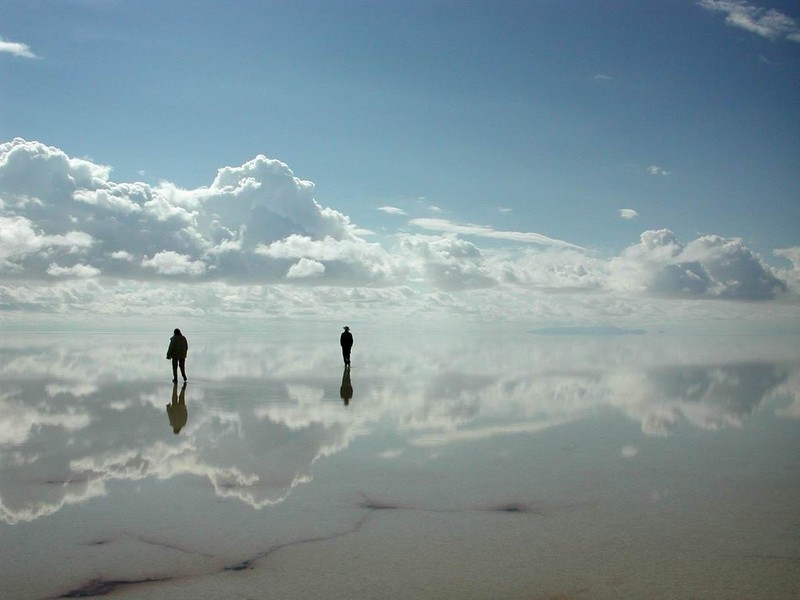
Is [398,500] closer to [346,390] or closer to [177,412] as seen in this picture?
[177,412]

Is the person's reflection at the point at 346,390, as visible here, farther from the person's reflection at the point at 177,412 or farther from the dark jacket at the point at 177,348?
the dark jacket at the point at 177,348

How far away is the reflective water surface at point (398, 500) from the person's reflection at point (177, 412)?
0.15 metres

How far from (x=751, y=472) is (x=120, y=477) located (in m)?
9.56

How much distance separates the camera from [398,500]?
854cm

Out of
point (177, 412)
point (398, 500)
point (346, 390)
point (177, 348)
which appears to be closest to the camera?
point (398, 500)

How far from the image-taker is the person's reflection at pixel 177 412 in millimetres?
14398

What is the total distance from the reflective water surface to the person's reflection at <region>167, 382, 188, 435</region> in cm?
15

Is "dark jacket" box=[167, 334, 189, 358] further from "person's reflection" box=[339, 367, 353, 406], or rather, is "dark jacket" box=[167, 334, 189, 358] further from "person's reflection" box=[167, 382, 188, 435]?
"person's reflection" box=[339, 367, 353, 406]

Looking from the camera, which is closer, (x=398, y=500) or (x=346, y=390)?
(x=398, y=500)

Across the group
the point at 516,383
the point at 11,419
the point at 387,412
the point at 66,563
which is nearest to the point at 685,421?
the point at 387,412

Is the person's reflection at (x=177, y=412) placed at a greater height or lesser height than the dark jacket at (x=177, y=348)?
lesser

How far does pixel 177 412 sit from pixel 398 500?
31.8 ft

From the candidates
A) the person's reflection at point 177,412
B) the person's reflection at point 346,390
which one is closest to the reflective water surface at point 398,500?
the person's reflection at point 177,412

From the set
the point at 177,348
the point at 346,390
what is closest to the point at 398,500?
the point at 346,390
